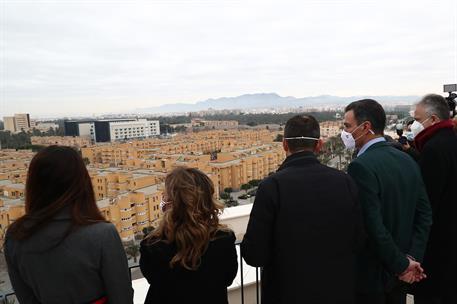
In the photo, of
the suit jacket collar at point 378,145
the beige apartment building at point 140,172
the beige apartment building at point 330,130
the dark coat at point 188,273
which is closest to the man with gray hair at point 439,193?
the suit jacket collar at point 378,145

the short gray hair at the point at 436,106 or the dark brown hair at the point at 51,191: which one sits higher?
the short gray hair at the point at 436,106

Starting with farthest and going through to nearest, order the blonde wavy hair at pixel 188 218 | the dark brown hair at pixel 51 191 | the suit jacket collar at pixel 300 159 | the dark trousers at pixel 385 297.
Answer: the dark trousers at pixel 385 297 → the suit jacket collar at pixel 300 159 → the blonde wavy hair at pixel 188 218 → the dark brown hair at pixel 51 191

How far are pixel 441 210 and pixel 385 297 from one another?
0.47 metres

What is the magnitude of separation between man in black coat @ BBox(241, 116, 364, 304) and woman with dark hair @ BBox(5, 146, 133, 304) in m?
0.49

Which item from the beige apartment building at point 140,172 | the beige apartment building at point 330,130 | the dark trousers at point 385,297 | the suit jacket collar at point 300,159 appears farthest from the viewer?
the beige apartment building at point 140,172

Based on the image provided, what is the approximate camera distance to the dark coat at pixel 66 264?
96 centimetres

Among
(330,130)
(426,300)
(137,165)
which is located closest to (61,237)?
(426,300)

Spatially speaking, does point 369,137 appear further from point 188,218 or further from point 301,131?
point 188,218

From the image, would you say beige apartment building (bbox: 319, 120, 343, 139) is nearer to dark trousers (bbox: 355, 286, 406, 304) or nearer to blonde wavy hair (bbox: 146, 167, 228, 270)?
blonde wavy hair (bbox: 146, 167, 228, 270)

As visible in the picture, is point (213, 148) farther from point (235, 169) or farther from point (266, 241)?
point (266, 241)

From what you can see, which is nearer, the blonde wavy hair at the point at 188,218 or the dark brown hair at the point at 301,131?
the blonde wavy hair at the point at 188,218

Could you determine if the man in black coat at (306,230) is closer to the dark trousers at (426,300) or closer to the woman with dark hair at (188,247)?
the woman with dark hair at (188,247)

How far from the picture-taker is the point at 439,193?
1.49 m

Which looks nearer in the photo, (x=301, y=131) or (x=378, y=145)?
(x=301, y=131)
